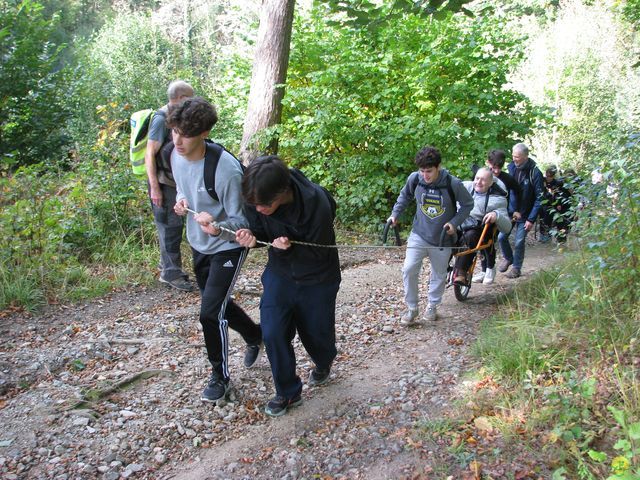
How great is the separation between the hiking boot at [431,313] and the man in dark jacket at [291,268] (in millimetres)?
2001

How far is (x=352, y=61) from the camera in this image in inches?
371

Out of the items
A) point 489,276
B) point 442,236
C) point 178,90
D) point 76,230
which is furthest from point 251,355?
point 489,276

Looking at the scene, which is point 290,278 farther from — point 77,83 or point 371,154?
point 77,83

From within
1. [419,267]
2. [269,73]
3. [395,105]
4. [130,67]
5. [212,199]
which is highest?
Result: [130,67]

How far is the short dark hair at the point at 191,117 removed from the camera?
10.8 feet

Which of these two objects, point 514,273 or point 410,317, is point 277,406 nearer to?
point 410,317

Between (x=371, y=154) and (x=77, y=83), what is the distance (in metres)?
6.52

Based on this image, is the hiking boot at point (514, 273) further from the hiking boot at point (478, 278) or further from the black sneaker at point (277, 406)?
the black sneaker at point (277, 406)

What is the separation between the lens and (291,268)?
3.55 metres

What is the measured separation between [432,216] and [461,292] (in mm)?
1417

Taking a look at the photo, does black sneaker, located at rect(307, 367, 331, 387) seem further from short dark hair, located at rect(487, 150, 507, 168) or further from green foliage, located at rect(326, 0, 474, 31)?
short dark hair, located at rect(487, 150, 507, 168)

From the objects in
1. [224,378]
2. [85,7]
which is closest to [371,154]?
[224,378]

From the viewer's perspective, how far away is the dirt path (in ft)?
10.6

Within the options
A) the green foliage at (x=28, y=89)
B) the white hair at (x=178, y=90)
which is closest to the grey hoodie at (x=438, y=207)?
the white hair at (x=178, y=90)
